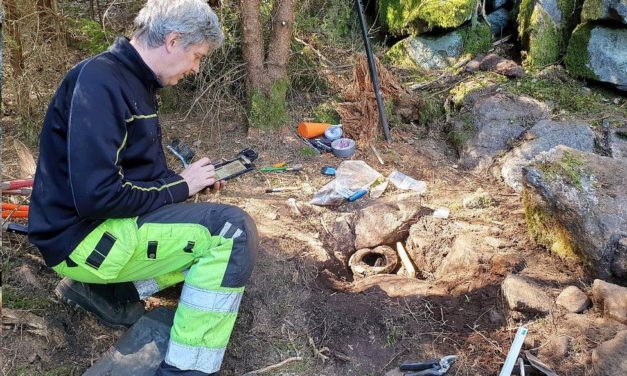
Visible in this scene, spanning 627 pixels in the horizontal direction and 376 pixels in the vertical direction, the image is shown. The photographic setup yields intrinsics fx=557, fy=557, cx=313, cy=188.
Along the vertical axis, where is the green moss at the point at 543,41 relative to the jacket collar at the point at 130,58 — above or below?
below

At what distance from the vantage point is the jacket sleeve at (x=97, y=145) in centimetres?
214

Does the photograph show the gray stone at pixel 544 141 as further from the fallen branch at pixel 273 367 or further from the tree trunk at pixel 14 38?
the tree trunk at pixel 14 38

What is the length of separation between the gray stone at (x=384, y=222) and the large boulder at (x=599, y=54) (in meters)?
2.72

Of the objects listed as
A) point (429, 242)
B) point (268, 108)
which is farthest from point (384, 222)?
point (268, 108)

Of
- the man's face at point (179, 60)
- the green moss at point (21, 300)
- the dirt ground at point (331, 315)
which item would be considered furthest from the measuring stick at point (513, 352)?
the green moss at point (21, 300)

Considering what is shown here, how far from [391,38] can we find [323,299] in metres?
4.48

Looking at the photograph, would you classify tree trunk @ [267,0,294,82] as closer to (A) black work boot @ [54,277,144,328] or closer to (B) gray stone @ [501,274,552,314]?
(A) black work boot @ [54,277,144,328]

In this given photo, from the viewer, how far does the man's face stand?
2404 mm

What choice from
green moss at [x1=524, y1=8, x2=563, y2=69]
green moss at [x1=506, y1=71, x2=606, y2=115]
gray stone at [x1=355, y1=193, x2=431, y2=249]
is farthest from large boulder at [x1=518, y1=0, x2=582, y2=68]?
gray stone at [x1=355, y1=193, x2=431, y2=249]

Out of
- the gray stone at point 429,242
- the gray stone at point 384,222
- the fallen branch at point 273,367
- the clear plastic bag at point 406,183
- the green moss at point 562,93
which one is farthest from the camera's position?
the green moss at point 562,93

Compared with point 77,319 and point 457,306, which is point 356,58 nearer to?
point 457,306

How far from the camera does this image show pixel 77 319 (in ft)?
9.10

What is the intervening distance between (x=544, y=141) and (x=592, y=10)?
1.74 meters

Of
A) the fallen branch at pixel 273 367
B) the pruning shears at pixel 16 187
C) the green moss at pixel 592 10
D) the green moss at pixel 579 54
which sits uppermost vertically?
the green moss at pixel 592 10
